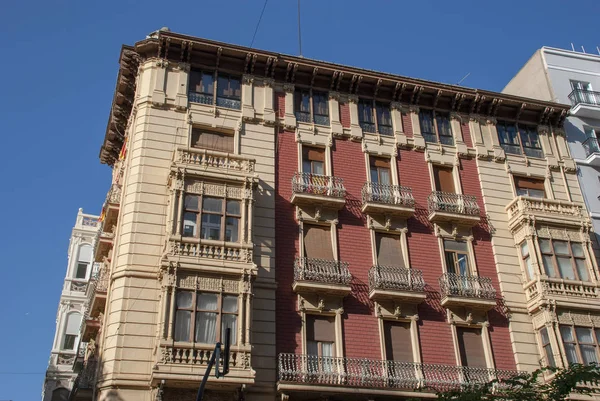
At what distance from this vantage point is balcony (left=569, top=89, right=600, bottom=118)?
34281 millimetres

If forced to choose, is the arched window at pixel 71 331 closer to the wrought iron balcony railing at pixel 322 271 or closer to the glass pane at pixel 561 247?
the wrought iron balcony railing at pixel 322 271

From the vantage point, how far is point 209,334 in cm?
2264

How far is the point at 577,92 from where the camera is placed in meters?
35.2

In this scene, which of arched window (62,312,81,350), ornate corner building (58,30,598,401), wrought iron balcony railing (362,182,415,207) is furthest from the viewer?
arched window (62,312,81,350)

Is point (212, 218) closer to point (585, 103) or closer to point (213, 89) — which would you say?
point (213, 89)

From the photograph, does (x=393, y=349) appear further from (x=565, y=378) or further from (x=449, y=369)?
(x=565, y=378)

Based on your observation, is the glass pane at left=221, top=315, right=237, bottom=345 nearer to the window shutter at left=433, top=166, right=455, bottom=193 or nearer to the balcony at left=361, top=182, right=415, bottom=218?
the balcony at left=361, top=182, right=415, bottom=218

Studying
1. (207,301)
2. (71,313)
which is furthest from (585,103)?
(71,313)

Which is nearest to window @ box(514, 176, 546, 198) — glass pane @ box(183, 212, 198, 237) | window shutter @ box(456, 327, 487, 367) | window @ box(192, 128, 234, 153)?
window shutter @ box(456, 327, 487, 367)

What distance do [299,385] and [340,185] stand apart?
358 inches

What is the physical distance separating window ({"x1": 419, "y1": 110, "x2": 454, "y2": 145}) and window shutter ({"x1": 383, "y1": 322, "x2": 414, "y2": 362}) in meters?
9.83

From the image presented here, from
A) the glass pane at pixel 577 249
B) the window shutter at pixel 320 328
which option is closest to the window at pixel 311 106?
the window shutter at pixel 320 328

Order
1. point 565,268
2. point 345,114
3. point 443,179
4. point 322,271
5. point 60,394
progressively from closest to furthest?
point 322,271 < point 565,268 < point 443,179 < point 345,114 < point 60,394

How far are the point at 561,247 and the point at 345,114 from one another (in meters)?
11.2
